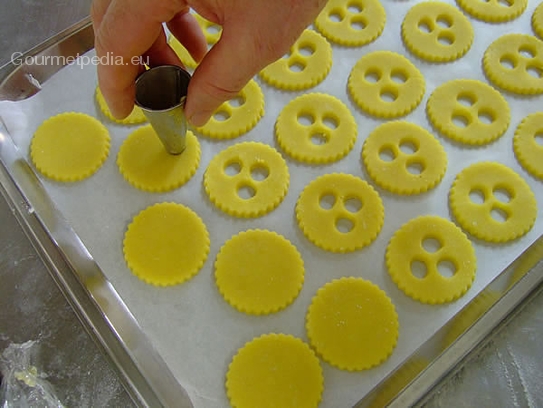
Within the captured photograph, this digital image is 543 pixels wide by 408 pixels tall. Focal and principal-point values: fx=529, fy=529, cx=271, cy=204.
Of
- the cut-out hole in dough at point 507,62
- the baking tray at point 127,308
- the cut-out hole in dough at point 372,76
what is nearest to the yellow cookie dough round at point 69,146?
the baking tray at point 127,308

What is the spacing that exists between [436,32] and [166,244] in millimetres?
851

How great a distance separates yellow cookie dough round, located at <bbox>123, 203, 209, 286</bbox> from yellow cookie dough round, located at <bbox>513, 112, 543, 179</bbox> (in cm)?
71

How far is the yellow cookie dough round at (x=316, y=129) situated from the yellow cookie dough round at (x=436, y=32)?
0.90 ft

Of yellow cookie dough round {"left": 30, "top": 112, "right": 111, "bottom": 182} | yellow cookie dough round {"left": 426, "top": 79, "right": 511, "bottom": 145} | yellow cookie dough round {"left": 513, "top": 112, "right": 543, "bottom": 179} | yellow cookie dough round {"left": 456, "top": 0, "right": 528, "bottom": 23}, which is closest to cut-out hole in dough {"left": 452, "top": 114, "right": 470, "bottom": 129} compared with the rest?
yellow cookie dough round {"left": 426, "top": 79, "right": 511, "bottom": 145}

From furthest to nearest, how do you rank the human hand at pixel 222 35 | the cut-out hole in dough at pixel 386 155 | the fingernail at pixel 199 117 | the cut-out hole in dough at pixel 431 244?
1. the cut-out hole in dough at pixel 386 155
2. the cut-out hole in dough at pixel 431 244
3. the fingernail at pixel 199 117
4. the human hand at pixel 222 35

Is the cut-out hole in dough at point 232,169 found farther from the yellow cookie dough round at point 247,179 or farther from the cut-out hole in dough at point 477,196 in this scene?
the cut-out hole in dough at point 477,196

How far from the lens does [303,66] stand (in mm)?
1279

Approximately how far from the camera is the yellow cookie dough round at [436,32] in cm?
130

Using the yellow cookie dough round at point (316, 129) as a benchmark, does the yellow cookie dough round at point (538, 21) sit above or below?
above

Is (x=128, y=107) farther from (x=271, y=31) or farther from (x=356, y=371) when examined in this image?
(x=356, y=371)

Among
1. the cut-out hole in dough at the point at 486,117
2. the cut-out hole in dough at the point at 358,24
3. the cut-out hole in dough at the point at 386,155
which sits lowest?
the cut-out hole in dough at the point at 386,155

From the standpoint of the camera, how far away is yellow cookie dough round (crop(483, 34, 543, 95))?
1257 millimetres

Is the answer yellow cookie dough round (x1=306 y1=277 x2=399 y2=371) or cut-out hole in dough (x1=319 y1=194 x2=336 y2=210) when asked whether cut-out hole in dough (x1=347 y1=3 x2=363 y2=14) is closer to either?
cut-out hole in dough (x1=319 y1=194 x2=336 y2=210)

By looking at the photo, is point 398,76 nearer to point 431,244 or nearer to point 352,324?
point 431,244
